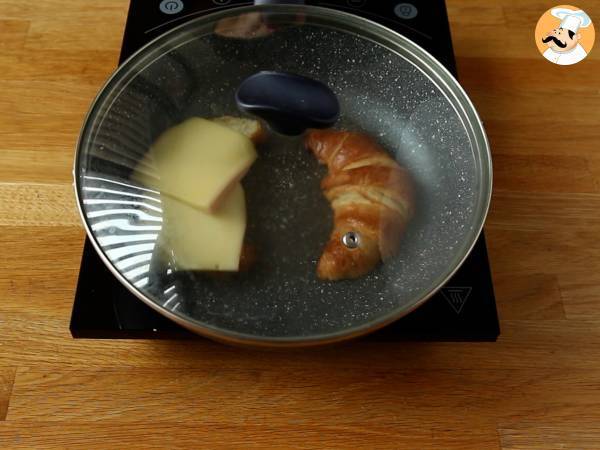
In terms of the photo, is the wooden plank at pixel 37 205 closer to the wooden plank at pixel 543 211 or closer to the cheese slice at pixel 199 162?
the cheese slice at pixel 199 162

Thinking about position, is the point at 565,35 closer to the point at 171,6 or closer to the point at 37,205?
the point at 171,6

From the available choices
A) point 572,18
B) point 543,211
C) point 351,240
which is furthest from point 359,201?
point 572,18

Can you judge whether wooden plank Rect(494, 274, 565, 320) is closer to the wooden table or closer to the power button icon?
the wooden table

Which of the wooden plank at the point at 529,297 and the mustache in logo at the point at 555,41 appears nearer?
the wooden plank at the point at 529,297

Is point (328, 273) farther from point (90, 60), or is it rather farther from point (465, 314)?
point (90, 60)

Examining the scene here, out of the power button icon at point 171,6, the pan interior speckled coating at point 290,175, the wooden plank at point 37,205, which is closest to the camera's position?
the pan interior speckled coating at point 290,175

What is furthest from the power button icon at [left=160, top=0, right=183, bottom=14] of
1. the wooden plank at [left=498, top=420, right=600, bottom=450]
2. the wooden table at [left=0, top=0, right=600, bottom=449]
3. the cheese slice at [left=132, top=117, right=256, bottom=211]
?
the wooden plank at [left=498, top=420, right=600, bottom=450]

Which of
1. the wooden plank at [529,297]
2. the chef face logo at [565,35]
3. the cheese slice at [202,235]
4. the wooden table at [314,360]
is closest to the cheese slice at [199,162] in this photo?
the cheese slice at [202,235]
